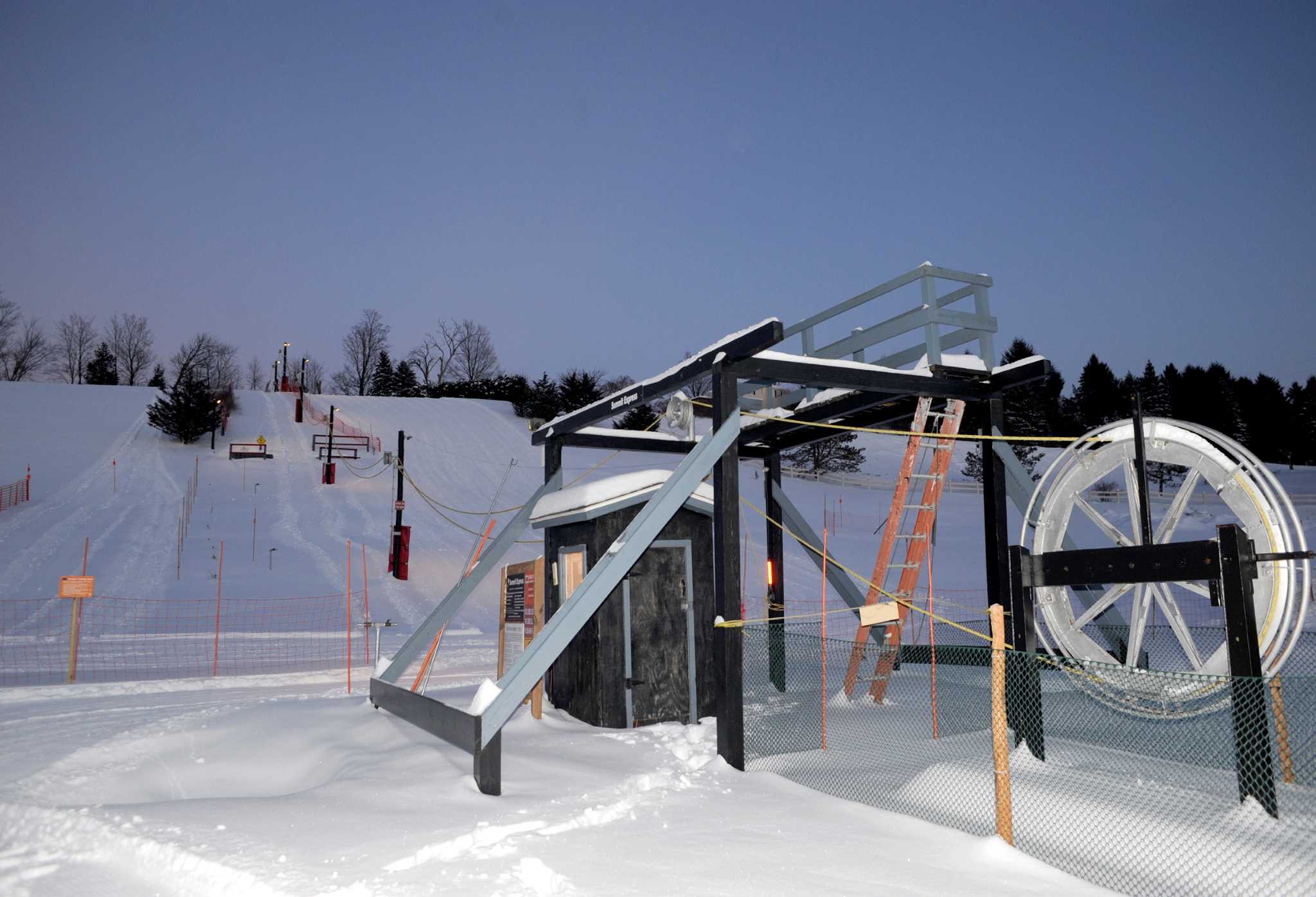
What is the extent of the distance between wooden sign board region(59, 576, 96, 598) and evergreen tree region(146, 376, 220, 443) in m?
30.1

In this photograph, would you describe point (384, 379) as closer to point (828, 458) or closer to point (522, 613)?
point (828, 458)

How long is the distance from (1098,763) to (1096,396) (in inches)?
2720

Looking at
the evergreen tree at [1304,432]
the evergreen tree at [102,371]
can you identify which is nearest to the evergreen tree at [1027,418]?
the evergreen tree at [1304,432]

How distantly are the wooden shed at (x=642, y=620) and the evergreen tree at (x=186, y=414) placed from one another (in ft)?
123

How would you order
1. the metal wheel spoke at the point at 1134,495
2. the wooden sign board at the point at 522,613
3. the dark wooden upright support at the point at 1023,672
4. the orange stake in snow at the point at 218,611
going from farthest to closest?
the orange stake in snow at the point at 218,611 → the wooden sign board at the point at 522,613 → the dark wooden upright support at the point at 1023,672 → the metal wheel spoke at the point at 1134,495

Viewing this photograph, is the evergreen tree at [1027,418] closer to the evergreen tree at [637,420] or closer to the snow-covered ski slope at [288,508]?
the snow-covered ski slope at [288,508]

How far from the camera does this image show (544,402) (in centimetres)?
5812

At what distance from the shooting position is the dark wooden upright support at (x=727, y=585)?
7887mm

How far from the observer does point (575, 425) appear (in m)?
11.5

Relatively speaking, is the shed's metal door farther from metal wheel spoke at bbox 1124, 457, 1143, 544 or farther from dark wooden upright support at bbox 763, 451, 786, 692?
metal wheel spoke at bbox 1124, 457, 1143, 544

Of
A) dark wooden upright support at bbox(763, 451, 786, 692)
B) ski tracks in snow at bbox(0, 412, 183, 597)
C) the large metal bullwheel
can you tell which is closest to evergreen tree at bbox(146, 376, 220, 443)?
ski tracks in snow at bbox(0, 412, 183, 597)

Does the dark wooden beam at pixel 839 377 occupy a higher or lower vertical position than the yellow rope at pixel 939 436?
higher


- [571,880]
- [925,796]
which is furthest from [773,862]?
[925,796]

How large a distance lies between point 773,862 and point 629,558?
3.13 meters
